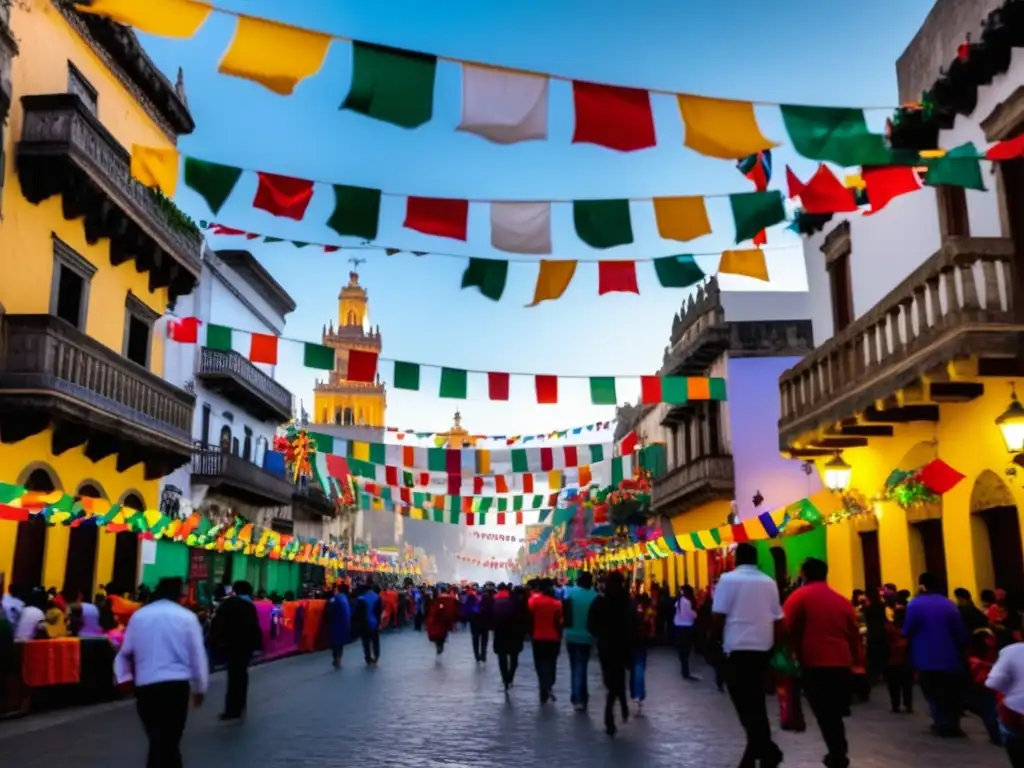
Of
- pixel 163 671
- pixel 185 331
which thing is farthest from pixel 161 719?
pixel 185 331

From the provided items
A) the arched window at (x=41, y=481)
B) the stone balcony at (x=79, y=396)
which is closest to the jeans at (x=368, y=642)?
the stone balcony at (x=79, y=396)

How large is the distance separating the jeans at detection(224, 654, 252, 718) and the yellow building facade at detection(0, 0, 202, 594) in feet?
21.2

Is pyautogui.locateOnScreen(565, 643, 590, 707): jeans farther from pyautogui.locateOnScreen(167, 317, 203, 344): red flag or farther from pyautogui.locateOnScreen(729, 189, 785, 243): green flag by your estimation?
pyautogui.locateOnScreen(167, 317, 203, 344): red flag

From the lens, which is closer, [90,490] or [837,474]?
[837,474]

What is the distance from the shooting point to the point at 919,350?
1234 centimetres

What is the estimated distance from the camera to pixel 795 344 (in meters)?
30.7

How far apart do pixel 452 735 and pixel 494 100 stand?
Result: 20.6ft

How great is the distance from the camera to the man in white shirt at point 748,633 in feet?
24.7

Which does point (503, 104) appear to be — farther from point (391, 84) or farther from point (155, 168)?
point (155, 168)

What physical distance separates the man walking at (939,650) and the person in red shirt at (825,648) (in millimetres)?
2316

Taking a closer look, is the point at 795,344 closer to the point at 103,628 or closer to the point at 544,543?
the point at 103,628

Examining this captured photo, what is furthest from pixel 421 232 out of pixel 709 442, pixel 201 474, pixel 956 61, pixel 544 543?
pixel 544 543

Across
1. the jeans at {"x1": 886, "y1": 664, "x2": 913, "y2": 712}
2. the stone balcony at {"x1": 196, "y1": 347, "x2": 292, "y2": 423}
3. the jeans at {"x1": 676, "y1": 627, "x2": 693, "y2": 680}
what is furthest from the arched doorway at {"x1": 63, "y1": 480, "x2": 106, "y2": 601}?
the jeans at {"x1": 886, "y1": 664, "x2": 913, "y2": 712}

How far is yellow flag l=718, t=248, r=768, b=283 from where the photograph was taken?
12453 mm
